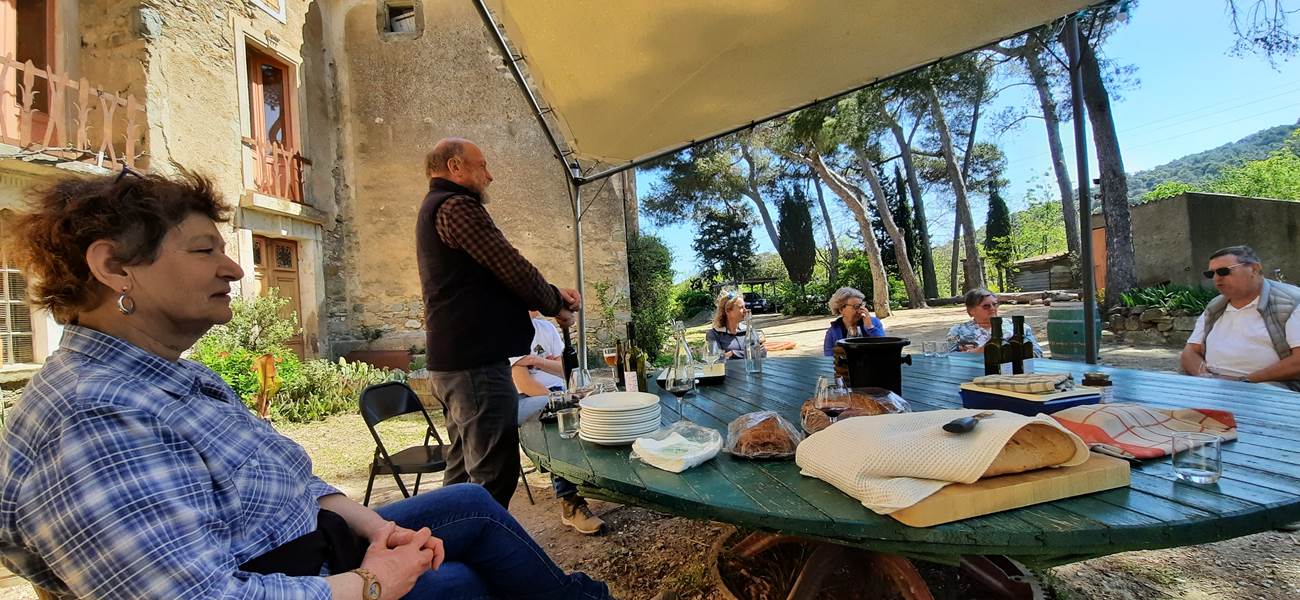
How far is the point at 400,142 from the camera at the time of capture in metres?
8.25

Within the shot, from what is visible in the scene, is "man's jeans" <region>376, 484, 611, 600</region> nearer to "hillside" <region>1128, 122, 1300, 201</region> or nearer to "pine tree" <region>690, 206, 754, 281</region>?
"pine tree" <region>690, 206, 754, 281</region>

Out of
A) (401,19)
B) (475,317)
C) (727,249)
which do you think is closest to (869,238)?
(401,19)

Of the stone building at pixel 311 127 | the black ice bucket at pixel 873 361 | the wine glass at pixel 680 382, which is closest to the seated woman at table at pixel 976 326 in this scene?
the black ice bucket at pixel 873 361

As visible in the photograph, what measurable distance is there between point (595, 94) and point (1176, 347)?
867 centimetres

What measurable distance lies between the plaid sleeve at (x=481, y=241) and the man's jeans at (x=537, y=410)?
0.91 m

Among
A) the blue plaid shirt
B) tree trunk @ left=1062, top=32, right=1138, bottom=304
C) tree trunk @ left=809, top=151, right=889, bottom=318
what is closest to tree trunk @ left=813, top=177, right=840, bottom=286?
tree trunk @ left=809, top=151, right=889, bottom=318

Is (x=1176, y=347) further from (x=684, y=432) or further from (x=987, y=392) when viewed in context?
(x=684, y=432)

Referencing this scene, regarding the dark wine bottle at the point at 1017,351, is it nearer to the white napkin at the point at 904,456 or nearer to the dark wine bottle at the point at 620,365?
the white napkin at the point at 904,456

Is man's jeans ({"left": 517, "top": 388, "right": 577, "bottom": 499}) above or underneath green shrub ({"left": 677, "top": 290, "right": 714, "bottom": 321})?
underneath

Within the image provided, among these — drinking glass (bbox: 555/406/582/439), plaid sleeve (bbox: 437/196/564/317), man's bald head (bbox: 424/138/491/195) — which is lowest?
drinking glass (bbox: 555/406/582/439)

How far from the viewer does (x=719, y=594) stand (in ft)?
6.42

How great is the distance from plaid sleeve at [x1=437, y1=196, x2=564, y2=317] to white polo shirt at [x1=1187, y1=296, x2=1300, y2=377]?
11.2ft

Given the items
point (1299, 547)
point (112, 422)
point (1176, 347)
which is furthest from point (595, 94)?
point (1176, 347)

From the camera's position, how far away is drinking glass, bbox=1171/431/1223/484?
3.60 ft
